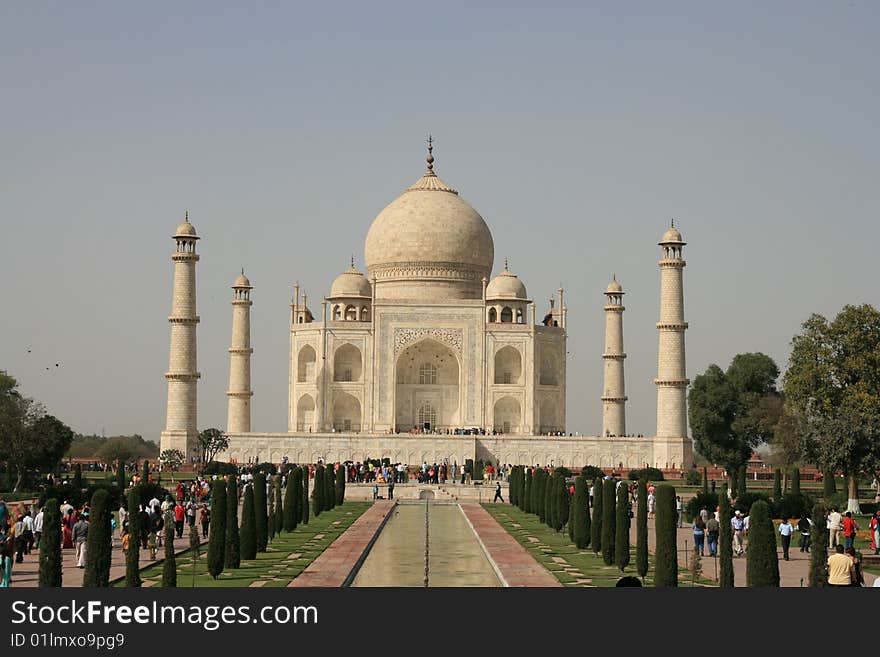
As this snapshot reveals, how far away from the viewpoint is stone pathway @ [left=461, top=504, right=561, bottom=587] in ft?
55.0

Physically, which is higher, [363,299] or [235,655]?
[363,299]

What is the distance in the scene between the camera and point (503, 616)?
8.59 metres

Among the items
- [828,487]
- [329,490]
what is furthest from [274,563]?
[828,487]

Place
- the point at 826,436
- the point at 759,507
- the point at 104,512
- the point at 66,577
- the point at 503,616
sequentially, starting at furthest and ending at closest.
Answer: the point at 826,436 → the point at 66,577 → the point at 104,512 → the point at 759,507 → the point at 503,616

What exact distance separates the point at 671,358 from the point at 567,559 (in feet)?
77.8

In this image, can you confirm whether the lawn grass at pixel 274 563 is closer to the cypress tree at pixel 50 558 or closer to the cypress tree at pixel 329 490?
the cypress tree at pixel 50 558

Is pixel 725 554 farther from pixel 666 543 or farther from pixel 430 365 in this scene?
pixel 430 365

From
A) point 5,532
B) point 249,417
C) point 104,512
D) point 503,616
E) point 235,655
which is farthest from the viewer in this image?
point 249,417

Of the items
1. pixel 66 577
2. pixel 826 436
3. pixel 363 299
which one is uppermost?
pixel 363 299

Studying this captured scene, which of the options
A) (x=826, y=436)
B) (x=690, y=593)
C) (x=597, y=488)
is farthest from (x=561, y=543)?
(x=690, y=593)

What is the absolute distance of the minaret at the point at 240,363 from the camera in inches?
1794

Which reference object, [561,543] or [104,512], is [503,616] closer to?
[104,512]

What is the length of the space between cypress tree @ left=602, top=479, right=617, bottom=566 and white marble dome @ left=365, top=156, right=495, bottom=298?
2931cm

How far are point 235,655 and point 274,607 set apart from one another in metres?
0.47
